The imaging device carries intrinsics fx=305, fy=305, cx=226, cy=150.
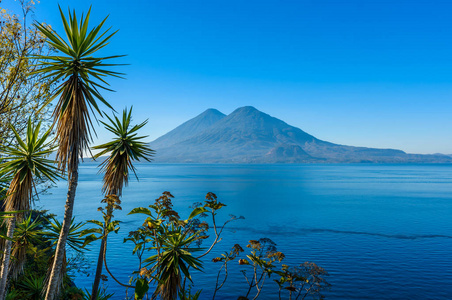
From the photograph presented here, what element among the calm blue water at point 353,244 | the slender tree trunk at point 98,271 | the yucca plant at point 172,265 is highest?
the yucca plant at point 172,265

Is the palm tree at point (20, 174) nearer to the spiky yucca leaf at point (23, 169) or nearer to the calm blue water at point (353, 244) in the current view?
the spiky yucca leaf at point (23, 169)

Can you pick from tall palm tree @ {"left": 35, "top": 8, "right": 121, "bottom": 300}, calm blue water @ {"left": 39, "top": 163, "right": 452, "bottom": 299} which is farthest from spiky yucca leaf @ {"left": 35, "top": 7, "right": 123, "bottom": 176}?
calm blue water @ {"left": 39, "top": 163, "right": 452, "bottom": 299}

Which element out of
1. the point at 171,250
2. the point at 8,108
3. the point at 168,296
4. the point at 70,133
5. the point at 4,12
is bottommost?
the point at 168,296

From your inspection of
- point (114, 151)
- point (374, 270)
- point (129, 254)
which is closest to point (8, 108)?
point (114, 151)

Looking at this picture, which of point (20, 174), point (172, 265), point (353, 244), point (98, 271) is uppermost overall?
point (20, 174)

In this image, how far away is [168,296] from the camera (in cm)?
934

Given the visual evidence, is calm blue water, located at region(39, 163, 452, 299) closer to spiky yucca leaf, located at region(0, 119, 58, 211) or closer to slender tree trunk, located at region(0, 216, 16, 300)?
slender tree trunk, located at region(0, 216, 16, 300)

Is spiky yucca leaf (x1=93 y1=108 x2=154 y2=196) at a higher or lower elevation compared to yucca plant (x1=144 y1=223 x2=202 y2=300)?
higher

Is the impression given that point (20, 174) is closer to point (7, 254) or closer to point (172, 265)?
point (7, 254)

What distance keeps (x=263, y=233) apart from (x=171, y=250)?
126ft

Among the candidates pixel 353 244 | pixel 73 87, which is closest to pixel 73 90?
pixel 73 87

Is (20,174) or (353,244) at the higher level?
(20,174)

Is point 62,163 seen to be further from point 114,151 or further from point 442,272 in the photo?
point 442,272

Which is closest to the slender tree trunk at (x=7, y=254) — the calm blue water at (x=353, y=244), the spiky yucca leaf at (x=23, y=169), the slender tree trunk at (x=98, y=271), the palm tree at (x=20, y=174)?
the palm tree at (x=20, y=174)
